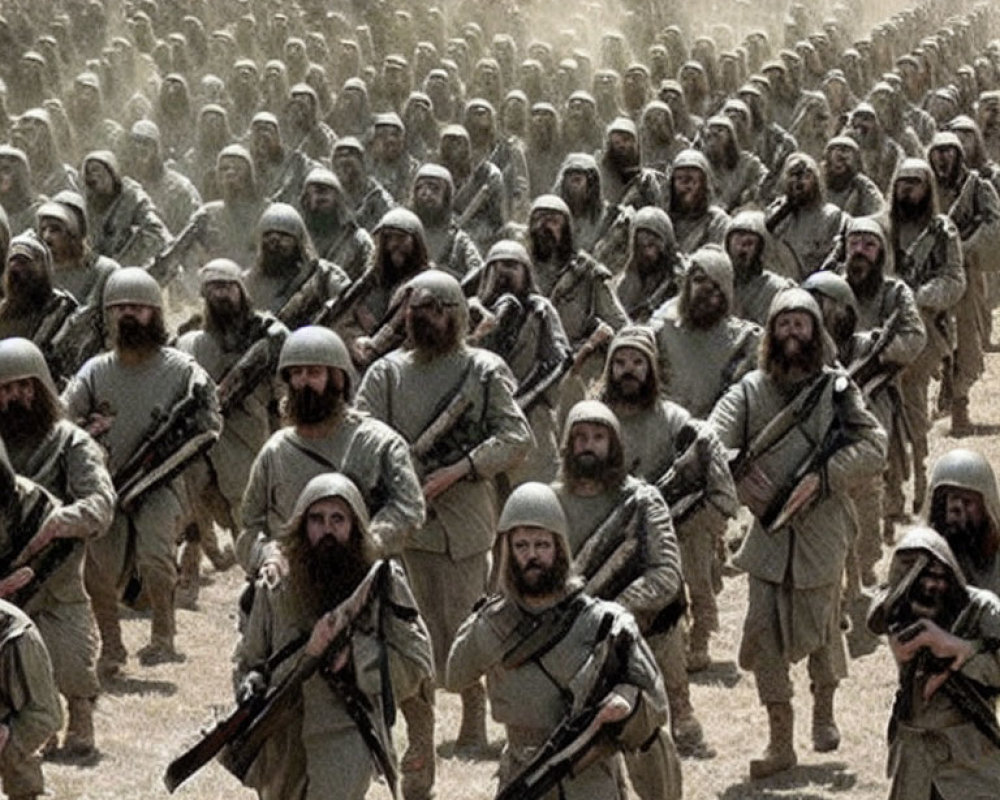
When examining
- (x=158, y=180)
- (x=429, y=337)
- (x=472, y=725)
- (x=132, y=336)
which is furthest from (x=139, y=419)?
(x=158, y=180)

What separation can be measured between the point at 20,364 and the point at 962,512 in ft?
13.2

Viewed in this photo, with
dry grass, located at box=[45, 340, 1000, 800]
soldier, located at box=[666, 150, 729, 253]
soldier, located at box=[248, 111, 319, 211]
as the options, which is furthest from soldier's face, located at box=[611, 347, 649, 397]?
soldier, located at box=[248, 111, 319, 211]

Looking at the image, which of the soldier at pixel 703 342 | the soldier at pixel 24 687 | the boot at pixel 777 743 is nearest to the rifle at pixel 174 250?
the soldier at pixel 703 342

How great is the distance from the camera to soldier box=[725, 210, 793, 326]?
557 inches

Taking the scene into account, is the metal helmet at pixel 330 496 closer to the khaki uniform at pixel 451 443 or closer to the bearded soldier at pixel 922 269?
the khaki uniform at pixel 451 443

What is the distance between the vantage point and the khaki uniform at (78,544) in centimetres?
1058

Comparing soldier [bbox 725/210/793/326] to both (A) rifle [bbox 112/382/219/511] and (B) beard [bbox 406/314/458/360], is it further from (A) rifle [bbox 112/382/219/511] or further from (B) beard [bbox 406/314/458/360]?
(A) rifle [bbox 112/382/219/511]

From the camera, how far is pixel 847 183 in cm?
1792

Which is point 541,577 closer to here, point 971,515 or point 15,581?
point 971,515

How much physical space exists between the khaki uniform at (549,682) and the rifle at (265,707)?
375mm

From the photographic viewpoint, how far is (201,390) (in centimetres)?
1243

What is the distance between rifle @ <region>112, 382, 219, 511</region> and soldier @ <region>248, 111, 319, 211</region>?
8347mm

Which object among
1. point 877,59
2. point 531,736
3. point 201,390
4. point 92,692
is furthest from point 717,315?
point 877,59

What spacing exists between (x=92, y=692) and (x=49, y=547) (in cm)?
102
